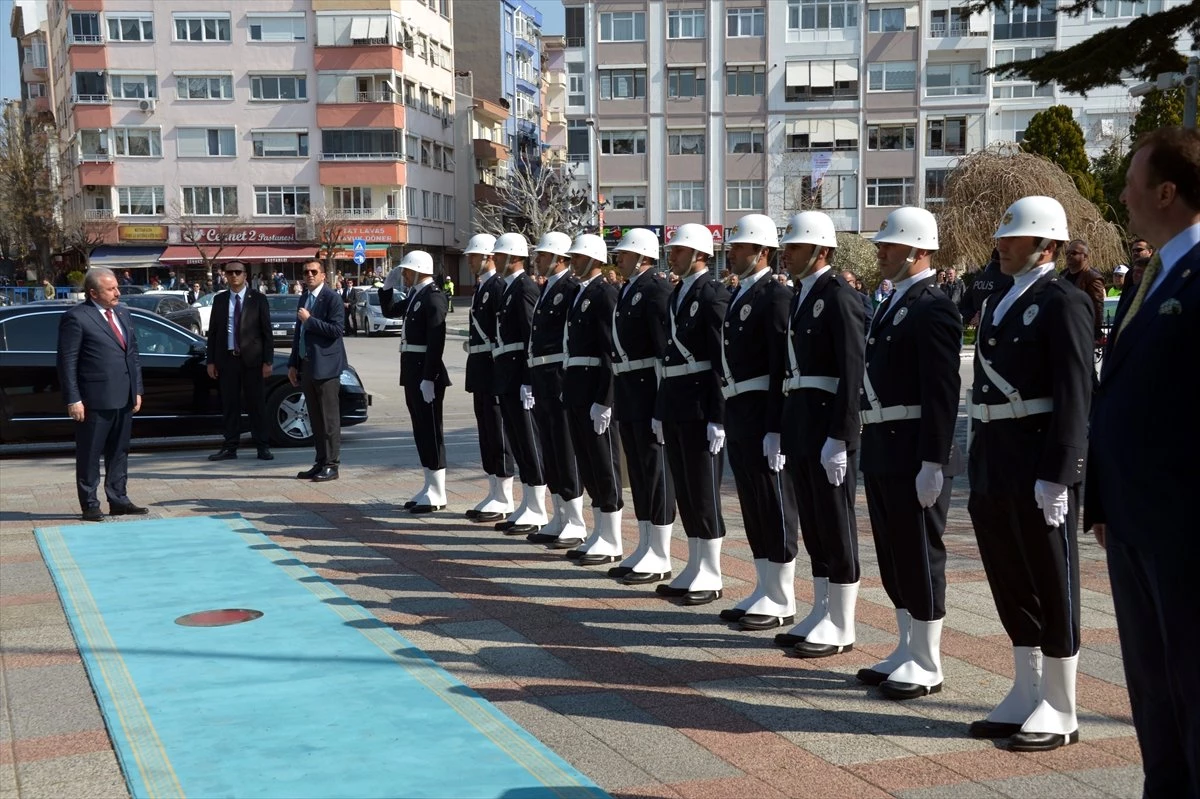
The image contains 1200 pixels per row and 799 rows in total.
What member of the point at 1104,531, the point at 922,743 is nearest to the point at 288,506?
the point at 922,743

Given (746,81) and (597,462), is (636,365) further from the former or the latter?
(746,81)

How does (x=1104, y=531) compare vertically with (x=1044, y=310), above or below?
below

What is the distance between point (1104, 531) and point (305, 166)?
69.2 meters

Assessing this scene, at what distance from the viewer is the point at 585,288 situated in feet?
29.9

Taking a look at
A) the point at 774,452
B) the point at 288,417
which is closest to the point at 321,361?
the point at 288,417

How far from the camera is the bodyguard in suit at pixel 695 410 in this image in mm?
7725

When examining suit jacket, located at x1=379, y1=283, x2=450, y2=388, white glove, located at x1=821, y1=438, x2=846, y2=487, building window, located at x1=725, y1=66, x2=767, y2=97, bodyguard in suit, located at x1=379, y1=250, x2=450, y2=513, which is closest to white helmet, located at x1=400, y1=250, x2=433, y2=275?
bodyguard in suit, located at x1=379, y1=250, x2=450, y2=513

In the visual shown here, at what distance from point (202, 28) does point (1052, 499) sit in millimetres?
70732

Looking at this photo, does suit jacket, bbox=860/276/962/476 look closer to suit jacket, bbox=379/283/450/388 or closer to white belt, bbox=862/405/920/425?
white belt, bbox=862/405/920/425

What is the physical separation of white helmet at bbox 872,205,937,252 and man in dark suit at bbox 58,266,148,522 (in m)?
7.17

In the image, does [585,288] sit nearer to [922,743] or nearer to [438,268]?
[922,743]

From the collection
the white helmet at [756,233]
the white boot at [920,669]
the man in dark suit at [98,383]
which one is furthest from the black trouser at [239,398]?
the white boot at [920,669]

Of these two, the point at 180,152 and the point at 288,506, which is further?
the point at 180,152

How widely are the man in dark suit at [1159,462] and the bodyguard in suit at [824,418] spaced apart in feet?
7.88
